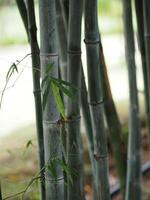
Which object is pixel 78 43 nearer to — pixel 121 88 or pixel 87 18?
pixel 87 18

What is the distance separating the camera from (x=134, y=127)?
1.45 meters

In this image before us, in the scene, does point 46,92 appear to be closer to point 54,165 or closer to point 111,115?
point 54,165

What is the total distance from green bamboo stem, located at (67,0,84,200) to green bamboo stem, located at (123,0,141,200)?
37 cm

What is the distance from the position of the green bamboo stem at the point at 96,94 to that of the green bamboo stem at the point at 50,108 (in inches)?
5.5

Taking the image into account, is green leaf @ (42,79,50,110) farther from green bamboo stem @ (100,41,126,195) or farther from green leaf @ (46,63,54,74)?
green bamboo stem @ (100,41,126,195)

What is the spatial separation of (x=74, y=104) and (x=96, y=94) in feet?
0.19

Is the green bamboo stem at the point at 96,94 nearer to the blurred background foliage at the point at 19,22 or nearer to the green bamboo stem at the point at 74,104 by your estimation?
the green bamboo stem at the point at 74,104

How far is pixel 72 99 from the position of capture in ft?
3.04

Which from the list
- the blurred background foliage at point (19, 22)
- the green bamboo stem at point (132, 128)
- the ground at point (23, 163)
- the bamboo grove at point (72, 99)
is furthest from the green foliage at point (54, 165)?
the blurred background foliage at point (19, 22)

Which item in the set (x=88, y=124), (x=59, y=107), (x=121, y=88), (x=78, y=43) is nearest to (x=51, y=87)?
(x=59, y=107)

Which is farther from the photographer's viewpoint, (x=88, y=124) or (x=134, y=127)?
(x=134, y=127)

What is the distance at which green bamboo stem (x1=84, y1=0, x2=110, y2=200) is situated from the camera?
0.99 m

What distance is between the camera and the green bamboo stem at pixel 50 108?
Answer: 86 centimetres

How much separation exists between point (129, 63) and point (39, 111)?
456 millimetres
